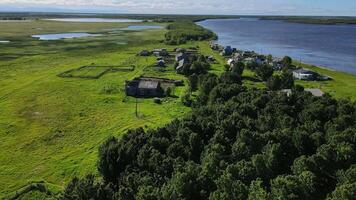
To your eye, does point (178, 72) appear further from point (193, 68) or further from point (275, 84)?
point (275, 84)

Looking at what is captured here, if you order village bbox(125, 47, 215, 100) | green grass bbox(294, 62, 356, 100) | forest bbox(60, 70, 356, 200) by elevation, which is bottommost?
green grass bbox(294, 62, 356, 100)

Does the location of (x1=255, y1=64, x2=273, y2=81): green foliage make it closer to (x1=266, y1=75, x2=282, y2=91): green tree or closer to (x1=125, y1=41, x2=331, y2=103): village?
(x1=125, y1=41, x2=331, y2=103): village

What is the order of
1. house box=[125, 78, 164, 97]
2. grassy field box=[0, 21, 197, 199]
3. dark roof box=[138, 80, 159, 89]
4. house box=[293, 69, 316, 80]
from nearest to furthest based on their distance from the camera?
grassy field box=[0, 21, 197, 199] < house box=[125, 78, 164, 97] < dark roof box=[138, 80, 159, 89] < house box=[293, 69, 316, 80]

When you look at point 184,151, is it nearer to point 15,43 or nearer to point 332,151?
point 332,151

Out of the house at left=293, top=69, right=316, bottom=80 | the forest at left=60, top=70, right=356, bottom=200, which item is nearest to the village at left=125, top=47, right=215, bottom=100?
the house at left=293, top=69, right=316, bottom=80

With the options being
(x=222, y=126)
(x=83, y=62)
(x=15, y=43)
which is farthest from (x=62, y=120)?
(x=15, y=43)

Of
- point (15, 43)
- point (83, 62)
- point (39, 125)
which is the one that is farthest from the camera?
point (15, 43)

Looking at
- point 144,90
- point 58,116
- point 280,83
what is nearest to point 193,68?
point 144,90
